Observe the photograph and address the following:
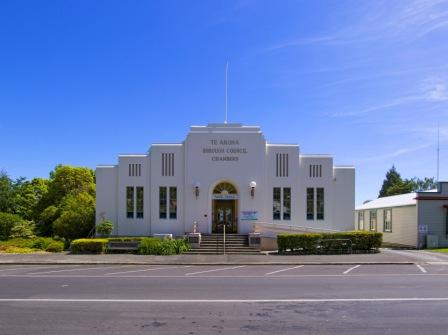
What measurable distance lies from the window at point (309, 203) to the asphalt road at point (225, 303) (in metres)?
12.8

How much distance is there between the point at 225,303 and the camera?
1064 centimetres

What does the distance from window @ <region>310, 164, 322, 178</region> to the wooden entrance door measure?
540cm

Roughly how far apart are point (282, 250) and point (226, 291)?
13501mm

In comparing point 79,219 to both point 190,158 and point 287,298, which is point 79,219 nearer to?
point 190,158

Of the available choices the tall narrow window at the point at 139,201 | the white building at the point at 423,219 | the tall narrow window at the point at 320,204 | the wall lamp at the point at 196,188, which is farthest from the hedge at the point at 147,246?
the white building at the point at 423,219

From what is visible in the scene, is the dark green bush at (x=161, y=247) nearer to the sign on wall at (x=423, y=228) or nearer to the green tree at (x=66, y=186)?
the sign on wall at (x=423, y=228)

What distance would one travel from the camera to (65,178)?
139ft

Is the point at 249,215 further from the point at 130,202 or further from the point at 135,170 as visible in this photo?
the point at 135,170

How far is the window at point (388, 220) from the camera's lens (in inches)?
1432

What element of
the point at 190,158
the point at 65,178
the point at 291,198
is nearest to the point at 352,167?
the point at 291,198

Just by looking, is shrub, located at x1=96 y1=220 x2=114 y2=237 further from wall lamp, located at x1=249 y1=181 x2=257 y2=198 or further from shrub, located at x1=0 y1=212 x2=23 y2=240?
shrub, located at x1=0 y1=212 x2=23 y2=240

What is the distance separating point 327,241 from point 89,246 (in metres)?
13.3

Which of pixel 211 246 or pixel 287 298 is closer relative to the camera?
pixel 287 298

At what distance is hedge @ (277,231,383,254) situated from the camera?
25.3m
